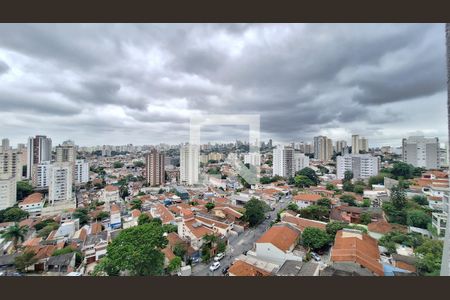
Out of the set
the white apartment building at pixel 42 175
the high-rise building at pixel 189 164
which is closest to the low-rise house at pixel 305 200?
the high-rise building at pixel 189 164

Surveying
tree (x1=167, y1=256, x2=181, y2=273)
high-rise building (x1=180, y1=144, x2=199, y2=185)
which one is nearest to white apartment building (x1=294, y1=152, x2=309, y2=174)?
high-rise building (x1=180, y1=144, x2=199, y2=185)

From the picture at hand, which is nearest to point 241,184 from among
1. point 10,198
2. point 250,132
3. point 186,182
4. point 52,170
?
point 186,182

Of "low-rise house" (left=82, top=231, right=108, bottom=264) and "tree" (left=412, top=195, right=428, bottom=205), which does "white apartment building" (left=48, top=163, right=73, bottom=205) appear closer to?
"low-rise house" (left=82, top=231, right=108, bottom=264)

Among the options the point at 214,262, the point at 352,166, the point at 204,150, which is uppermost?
the point at 204,150

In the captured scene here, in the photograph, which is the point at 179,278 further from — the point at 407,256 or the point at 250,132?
the point at 407,256

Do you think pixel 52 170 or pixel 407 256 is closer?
pixel 407 256

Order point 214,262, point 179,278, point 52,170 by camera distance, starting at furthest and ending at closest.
Answer: point 52,170, point 214,262, point 179,278
